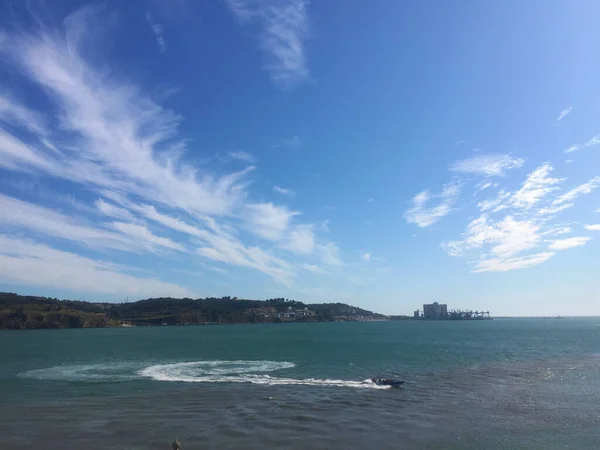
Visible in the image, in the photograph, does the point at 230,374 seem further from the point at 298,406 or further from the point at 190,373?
the point at 298,406

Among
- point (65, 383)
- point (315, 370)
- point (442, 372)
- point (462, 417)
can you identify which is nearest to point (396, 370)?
point (442, 372)

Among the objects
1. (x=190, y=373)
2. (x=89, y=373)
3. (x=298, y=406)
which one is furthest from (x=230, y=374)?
(x=298, y=406)

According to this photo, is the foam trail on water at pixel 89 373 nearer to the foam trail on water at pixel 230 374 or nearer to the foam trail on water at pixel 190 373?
the foam trail on water at pixel 190 373

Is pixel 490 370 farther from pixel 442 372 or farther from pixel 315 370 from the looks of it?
pixel 315 370

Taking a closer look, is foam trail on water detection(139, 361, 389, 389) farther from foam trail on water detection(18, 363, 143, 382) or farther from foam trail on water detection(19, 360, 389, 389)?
foam trail on water detection(18, 363, 143, 382)

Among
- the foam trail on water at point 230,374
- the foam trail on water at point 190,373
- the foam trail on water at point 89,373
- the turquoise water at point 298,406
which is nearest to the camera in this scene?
the turquoise water at point 298,406

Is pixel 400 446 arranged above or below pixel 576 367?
below

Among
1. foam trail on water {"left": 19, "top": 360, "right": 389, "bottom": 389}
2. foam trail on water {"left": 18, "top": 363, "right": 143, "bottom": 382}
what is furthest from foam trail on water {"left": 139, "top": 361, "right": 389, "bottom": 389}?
foam trail on water {"left": 18, "top": 363, "right": 143, "bottom": 382}

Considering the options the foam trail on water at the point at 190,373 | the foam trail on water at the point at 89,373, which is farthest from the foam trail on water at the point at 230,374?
the foam trail on water at the point at 89,373

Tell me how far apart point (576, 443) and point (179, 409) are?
33091 millimetres

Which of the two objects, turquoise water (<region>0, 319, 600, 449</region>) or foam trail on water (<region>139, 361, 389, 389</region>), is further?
foam trail on water (<region>139, 361, 389, 389</region>)

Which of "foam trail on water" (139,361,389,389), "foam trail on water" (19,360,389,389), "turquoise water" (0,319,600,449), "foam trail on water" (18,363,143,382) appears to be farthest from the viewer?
"foam trail on water" (18,363,143,382)

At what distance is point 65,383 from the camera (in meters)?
56.7

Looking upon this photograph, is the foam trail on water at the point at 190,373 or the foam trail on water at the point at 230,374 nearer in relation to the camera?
the foam trail on water at the point at 230,374
